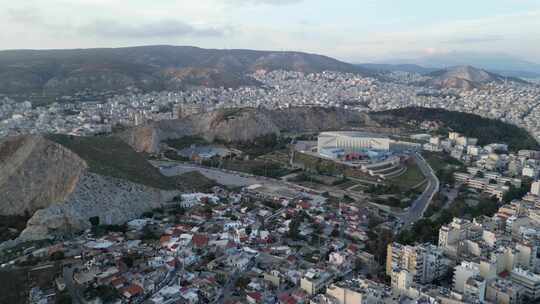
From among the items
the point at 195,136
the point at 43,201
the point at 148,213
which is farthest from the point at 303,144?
the point at 43,201

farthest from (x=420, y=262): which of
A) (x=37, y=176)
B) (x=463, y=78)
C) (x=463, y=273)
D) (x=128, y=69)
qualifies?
(x=463, y=78)

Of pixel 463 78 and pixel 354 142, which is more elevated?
pixel 463 78

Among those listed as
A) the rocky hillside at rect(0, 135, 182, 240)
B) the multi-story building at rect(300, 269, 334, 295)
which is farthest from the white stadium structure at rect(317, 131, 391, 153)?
the multi-story building at rect(300, 269, 334, 295)

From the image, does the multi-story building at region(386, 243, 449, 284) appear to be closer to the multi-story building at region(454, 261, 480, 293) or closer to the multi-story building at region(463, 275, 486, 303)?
the multi-story building at region(454, 261, 480, 293)

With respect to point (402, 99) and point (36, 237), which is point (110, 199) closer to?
point (36, 237)

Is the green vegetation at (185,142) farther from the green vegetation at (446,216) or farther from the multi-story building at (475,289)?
the multi-story building at (475,289)

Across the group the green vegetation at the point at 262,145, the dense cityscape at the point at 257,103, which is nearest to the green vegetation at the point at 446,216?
the green vegetation at the point at 262,145

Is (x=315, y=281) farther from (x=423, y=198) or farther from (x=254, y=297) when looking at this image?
(x=423, y=198)
